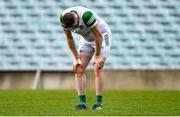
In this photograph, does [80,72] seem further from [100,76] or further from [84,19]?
[84,19]

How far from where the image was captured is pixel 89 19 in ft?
32.8

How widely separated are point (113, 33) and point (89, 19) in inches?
692

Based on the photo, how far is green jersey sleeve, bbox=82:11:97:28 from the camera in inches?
393

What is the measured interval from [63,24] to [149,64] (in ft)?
54.5

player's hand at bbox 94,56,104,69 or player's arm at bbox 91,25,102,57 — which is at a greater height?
player's arm at bbox 91,25,102,57

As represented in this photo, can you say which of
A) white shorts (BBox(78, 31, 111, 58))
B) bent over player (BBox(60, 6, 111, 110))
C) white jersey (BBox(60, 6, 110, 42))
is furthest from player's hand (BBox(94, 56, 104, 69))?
white jersey (BBox(60, 6, 110, 42))

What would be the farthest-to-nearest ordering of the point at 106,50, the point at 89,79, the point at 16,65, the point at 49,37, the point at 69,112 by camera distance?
the point at 49,37 → the point at 16,65 → the point at 89,79 → the point at 106,50 → the point at 69,112

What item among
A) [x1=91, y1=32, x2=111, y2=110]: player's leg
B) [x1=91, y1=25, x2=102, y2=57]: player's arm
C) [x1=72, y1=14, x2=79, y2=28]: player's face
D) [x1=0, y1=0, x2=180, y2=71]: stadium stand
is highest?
[x1=72, y1=14, x2=79, y2=28]: player's face

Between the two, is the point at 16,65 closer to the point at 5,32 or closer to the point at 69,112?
the point at 5,32

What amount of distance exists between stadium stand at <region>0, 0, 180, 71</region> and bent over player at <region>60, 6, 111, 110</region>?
592 inches

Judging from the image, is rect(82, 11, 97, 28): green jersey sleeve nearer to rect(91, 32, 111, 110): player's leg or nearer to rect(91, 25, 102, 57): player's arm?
rect(91, 25, 102, 57): player's arm

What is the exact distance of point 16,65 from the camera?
1024 inches

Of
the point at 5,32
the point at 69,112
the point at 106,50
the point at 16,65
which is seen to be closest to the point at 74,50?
the point at 106,50

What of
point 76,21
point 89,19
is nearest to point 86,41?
point 89,19
